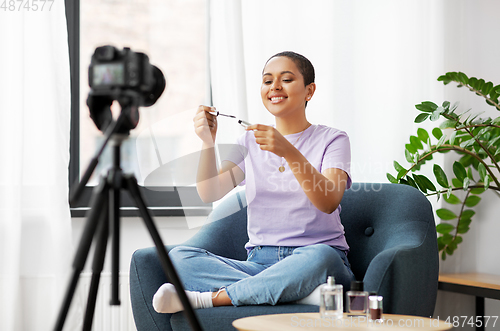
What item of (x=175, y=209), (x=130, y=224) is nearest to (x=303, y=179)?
(x=175, y=209)

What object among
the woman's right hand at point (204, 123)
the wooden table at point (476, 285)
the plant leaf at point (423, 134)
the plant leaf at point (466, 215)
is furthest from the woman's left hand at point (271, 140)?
the plant leaf at point (466, 215)

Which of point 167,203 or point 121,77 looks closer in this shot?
point 121,77

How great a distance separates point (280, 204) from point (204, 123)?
0.36m

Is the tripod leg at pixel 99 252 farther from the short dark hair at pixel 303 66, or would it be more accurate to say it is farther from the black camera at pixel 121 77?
the short dark hair at pixel 303 66

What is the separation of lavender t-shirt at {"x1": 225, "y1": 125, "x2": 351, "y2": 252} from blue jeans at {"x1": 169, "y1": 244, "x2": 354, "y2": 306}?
0.40 ft

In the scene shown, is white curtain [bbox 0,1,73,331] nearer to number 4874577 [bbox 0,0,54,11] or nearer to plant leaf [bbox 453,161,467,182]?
number 4874577 [bbox 0,0,54,11]

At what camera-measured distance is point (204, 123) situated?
1.43 m

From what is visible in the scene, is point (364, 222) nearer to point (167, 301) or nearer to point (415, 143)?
point (415, 143)

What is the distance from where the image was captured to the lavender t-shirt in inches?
58.6

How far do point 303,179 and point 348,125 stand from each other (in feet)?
3.01

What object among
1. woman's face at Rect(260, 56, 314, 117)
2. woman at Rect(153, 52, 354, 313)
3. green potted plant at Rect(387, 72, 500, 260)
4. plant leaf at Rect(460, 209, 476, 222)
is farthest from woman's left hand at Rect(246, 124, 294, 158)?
plant leaf at Rect(460, 209, 476, 222)

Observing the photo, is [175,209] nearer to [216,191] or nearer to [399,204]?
[216,191]

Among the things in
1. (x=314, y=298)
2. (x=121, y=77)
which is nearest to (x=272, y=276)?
(x=314, y=298)

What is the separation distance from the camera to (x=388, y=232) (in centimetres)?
155
